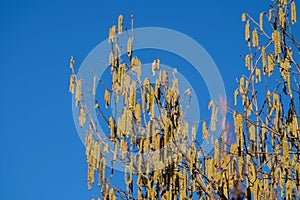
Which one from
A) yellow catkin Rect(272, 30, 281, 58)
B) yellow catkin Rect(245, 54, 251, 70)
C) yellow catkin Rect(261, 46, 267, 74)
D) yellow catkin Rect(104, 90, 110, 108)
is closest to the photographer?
yellow catkin Rect(272, 30, 281, 58)

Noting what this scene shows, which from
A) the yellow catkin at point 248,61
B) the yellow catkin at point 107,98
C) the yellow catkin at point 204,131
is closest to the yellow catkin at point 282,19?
the yellow catkin at point 248,61

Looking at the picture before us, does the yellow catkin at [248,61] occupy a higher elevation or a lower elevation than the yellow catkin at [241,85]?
higher

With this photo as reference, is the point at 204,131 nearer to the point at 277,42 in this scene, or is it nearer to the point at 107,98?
the point at 107,98

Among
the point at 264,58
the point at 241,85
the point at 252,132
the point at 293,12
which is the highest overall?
the point at 293,12

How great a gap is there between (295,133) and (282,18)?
2.84 feet

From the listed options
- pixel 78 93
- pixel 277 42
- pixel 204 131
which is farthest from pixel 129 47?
pixel 277 42

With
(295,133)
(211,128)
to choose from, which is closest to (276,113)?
(295,133)

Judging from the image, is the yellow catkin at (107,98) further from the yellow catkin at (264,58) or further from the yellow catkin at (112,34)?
the yellow catkin at (264,58)

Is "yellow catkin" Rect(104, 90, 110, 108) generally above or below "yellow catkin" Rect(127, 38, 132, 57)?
below

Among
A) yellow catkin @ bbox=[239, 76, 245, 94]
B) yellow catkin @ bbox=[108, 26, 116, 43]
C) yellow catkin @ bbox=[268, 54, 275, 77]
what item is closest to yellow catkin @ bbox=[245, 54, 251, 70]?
yellow catkin @ bbox=[239, 76, 245, 94]

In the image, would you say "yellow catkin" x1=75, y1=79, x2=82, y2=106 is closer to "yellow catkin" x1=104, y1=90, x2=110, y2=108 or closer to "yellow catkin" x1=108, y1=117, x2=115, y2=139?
"yellow catkin" x1=104, y1=90, x2=110, y2=108

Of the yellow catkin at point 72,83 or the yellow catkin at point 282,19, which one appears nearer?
the yellow catkin at point 282,19

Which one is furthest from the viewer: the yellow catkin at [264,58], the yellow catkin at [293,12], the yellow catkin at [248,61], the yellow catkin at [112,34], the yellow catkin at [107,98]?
the yellow catkin at [112,34]

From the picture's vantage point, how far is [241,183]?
188 inches
